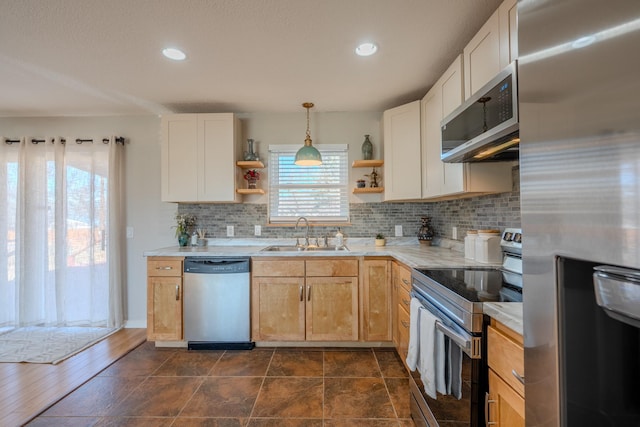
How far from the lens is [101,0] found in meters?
1.56

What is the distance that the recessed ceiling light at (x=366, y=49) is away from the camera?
198 cm

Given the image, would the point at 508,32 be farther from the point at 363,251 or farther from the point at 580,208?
the point at 363,251

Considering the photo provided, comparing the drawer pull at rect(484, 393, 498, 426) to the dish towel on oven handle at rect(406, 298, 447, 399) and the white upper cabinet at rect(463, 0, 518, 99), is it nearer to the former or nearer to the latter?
the dish towel on oven handle at rect(406, 298, 447, 399)

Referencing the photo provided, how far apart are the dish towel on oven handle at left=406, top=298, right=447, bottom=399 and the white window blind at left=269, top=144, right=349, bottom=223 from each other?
1.82 m

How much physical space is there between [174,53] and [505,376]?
2.64m

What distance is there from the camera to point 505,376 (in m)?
0.97

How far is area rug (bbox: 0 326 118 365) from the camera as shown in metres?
2.50

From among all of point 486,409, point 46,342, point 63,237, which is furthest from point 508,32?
point 46,342

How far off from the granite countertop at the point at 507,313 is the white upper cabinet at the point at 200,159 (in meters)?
2.47

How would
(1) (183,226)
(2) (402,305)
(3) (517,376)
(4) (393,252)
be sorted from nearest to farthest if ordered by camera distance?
(3) (517,376) → (2) (402,305) → (4) (393,252) → (1) (183,226)

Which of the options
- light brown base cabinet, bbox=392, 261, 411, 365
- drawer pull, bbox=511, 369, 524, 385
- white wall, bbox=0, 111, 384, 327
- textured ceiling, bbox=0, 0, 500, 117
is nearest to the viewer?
drawer pull, bbox=511, 369, 524, 385

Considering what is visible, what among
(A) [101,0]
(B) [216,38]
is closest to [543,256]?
(B) [216,38]

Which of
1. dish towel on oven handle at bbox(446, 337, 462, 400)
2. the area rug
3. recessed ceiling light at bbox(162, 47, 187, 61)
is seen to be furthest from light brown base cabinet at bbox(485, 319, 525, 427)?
the area rug

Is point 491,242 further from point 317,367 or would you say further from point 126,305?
point 126,305
